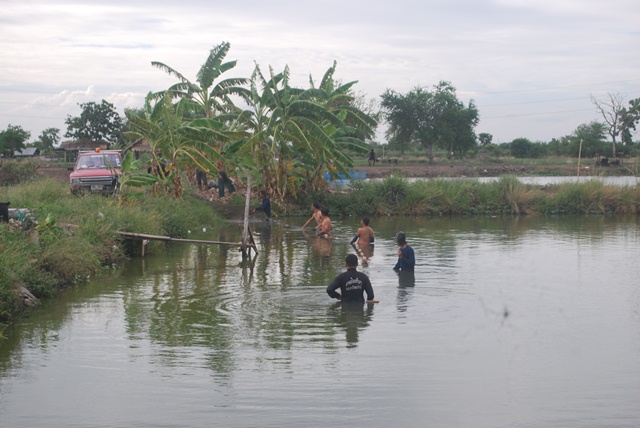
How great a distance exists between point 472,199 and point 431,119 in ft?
135

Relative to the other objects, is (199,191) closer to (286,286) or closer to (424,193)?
(424,193)

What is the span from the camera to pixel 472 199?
35781 mm

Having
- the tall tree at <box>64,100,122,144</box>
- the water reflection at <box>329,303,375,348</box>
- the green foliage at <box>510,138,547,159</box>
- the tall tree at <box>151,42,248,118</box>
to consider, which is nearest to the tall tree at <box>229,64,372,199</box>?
the tall tree at <box>151,42,248,118</box>

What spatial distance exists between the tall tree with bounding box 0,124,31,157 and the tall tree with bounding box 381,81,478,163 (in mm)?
34344

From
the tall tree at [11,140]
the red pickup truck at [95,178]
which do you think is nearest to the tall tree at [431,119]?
the tall tree at [11,140]

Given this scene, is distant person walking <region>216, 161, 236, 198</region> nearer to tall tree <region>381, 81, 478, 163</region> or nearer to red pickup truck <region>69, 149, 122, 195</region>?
red pickup truck <region>69, 149, 122, 195</region>

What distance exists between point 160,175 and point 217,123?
311 cm

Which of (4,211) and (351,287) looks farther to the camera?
(4,211)

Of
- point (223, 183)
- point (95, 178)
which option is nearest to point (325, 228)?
point (223, 183)

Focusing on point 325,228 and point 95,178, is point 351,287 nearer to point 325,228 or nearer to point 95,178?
point 325,228

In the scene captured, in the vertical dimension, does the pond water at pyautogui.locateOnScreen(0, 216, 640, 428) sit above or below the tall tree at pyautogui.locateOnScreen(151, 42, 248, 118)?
below

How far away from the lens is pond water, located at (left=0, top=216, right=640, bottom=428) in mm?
8836

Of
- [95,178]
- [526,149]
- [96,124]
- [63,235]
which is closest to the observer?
[63,235]

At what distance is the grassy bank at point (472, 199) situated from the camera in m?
34.4
